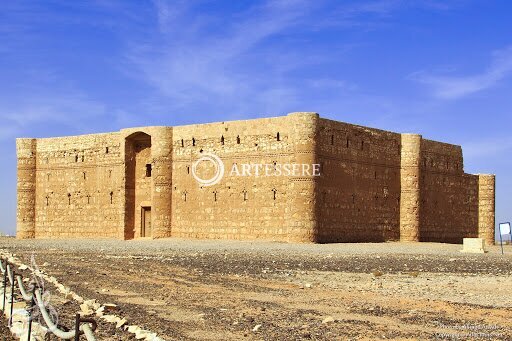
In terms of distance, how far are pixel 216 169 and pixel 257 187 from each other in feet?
7.99

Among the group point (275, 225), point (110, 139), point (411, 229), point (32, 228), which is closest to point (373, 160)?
point (411, 229)

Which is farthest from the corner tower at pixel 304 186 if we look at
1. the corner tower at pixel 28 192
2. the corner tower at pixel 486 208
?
the corner tower at pixel 28 192

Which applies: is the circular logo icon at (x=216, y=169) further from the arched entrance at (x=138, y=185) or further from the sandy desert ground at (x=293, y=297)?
the sandy desert ground at (x=293, y=297)

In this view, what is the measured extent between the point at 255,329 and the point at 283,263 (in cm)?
1103

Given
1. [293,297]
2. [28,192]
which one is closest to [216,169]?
[28,192]

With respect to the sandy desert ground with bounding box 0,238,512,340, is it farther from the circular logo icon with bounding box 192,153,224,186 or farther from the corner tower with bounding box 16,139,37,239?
the corner tower with bounding box 16,139,37,239

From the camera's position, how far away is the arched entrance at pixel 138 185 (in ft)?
122

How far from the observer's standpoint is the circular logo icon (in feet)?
110

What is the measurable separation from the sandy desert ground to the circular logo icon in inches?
525

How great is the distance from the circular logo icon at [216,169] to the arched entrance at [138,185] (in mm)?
3615

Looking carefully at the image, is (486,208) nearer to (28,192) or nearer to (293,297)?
(28,192)

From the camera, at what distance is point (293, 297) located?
11500 millimetres

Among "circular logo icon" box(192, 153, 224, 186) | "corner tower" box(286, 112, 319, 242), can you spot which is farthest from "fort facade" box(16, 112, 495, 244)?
"circular logo icon" box(192, 153, 224, 186)

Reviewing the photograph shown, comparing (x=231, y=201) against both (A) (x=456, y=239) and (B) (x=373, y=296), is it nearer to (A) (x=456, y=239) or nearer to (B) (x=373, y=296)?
(A) (x=456, y=239)
